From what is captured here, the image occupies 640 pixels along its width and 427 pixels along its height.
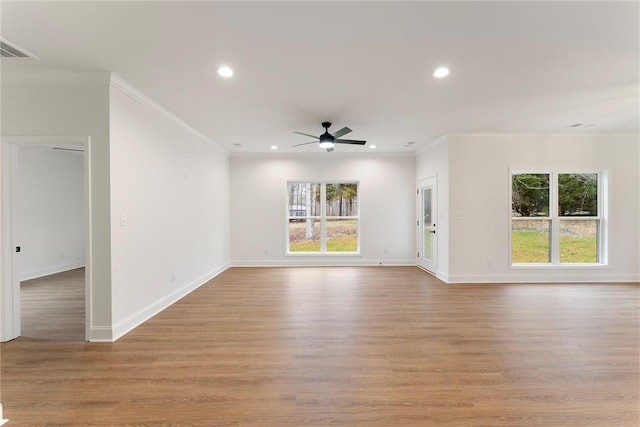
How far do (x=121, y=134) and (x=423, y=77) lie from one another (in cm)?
329

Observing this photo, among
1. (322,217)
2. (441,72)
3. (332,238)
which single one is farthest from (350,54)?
(332,238)

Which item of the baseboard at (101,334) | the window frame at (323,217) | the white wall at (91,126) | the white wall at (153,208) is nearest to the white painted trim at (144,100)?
the white wall at (153,208)

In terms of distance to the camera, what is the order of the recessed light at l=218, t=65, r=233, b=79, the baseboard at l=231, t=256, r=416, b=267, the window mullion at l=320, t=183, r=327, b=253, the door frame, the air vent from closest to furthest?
the air vent
the recessed light at l=218, t=65, r=233, b=79
the door frame
the baseboard at l=231, t=256, r=416, b=267
the window mullion at l=320, t=183, r=327, b=253

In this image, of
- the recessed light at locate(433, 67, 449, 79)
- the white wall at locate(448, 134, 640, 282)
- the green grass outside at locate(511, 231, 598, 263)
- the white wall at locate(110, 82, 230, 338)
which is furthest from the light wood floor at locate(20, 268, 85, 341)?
the green grass outside at locate(511, 231, 598, 263)

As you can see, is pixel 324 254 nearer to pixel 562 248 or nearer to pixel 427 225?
pixel 427 225

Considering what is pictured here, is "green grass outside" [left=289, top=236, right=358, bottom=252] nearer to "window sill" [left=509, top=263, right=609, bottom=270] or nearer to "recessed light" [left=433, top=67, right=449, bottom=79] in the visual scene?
"window sill" [left=509, top=263, right=609, bottom=270]

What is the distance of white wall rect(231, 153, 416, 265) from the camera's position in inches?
289

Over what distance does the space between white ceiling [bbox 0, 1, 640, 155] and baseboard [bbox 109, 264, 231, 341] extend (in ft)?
8.54

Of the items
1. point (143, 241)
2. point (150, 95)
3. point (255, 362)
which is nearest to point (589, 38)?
point (255, 362)

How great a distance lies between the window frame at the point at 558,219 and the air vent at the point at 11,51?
22.6 ft

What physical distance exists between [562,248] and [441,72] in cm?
482

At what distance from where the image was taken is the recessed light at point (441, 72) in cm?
296

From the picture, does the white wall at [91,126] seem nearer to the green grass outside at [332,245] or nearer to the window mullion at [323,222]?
the green grass outside at [332,245]

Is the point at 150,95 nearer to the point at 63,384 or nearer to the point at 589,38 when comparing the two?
the point at 63,384
